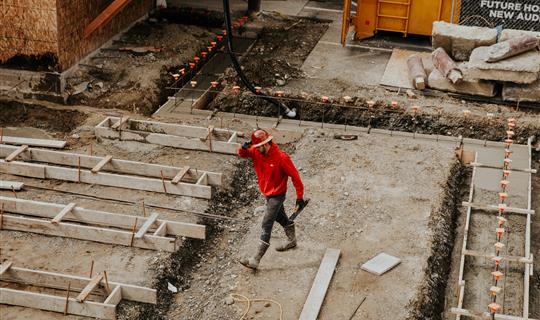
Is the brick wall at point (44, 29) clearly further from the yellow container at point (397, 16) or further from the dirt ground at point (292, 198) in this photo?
the yellow container at point (397, 16)

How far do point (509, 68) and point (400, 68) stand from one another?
283cm

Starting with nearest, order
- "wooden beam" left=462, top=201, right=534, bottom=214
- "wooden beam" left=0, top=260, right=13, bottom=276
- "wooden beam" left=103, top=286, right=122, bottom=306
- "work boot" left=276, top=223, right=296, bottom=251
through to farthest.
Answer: "wooden beam" left=103, top=286, right=122, bottom=306 < "wooden beam" left=0, top=260, right=13, bottom=276 < "work boot" left=276, top=223, right=296, bottom=251 < "wooden beam" left=462, top=201, right=534, bottom=214

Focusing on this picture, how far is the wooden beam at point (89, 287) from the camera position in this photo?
31.2 feet

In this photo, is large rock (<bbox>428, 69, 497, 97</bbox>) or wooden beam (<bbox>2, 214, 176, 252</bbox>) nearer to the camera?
wooden beam (<bbox>2, 214, 176, 252</bbox>)

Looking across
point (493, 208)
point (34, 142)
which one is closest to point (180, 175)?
point (34, 142)

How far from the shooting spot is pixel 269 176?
10.4 meters

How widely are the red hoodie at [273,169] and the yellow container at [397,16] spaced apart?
9.62 metres

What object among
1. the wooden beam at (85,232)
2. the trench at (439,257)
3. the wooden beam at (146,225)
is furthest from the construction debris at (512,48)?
the wooden beam at (85,232)

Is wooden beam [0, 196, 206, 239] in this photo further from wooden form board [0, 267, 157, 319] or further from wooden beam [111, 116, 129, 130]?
wooden beam [111, 116, 129, 130]

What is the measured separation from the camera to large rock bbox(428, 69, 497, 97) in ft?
53.6

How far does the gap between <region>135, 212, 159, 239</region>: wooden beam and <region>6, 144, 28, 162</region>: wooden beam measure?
307 centimetres

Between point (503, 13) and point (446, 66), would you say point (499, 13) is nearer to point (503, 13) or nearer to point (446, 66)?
point (503, 13)

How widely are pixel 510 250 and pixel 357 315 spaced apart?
316cm

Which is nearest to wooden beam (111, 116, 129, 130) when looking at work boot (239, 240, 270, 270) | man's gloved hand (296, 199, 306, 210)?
work boot (239, 240, 270, 270)
